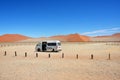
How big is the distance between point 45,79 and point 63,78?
1.24 metres

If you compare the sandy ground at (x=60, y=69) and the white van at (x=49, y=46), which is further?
the white van at (x=49, y=46)

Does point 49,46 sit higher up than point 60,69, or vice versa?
point 49,46

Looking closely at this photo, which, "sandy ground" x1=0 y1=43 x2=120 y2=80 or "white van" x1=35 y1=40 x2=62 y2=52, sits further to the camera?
"white van" x1=35 y1=40 x2=62 y2=52

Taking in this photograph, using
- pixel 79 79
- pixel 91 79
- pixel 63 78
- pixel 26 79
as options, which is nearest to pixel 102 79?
pixel 91 79

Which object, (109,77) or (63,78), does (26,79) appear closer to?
(63,78)

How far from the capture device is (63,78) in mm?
12281

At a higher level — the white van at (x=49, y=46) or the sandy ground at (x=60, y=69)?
the white van at (x=49, y=46)

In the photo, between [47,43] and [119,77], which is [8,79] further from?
[47,43]

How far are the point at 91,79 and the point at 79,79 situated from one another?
2.63ft

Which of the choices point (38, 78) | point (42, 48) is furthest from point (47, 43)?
point (38, 78)

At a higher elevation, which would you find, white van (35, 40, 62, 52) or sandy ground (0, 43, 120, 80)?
white van (35, 40, 62, 52)

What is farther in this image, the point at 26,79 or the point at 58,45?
the point at 58,45

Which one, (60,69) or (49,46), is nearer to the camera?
(60,69)

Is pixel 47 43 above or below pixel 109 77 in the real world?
above
